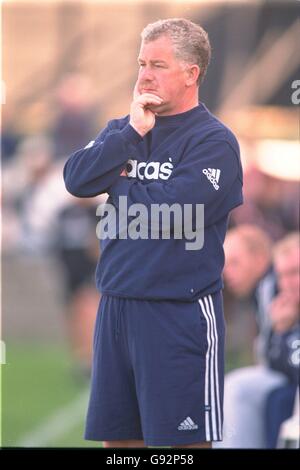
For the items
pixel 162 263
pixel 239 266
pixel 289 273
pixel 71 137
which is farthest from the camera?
pixel 71 137

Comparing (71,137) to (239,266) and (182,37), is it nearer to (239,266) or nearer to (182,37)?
(239,266)

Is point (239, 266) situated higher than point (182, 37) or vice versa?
point (182, 37)

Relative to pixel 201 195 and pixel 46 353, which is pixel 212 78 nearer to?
pixel 46 353

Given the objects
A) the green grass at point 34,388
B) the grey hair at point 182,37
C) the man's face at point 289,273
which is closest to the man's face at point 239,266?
the man's face at point 289,273

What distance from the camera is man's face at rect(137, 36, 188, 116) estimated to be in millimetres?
3631

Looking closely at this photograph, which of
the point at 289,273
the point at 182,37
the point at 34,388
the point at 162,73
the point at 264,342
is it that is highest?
the point at 182,37

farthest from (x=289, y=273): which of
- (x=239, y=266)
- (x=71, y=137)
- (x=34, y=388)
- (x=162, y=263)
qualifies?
(x=71, y=137)

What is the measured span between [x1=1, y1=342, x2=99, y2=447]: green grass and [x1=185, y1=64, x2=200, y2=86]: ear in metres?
3.44

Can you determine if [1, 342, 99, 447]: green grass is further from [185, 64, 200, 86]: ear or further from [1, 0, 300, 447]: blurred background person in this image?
[185, 64, 200, 86]: ear

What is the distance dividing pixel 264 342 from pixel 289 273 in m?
0.69

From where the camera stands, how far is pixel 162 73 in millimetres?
3645

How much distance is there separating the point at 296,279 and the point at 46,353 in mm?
5584

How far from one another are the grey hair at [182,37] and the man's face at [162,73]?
2cm

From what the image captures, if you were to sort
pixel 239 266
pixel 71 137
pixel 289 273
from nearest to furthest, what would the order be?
pixel 289 273 → pixel 239 266 → pixel 71 137
